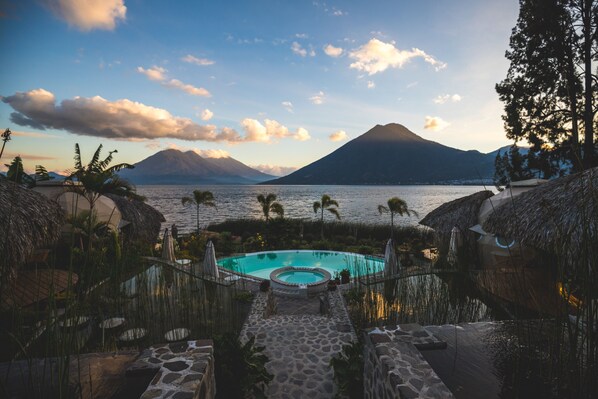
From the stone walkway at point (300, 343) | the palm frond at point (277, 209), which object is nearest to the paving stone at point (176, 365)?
the stone walkway at point (300, 343)

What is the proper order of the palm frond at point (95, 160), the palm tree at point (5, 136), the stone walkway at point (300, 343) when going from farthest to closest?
the palm frond at point (95, 160) < the stone walkway at point (300, 343) < the palm tree at point (5, 136)

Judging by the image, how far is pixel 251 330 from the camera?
5418 millimetres

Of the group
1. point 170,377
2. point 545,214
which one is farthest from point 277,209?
point 170,377

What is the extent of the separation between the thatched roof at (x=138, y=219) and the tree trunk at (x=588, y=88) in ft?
52.9

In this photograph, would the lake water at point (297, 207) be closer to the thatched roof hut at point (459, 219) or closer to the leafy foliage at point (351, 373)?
the thatched roof hut at point (459, 219)

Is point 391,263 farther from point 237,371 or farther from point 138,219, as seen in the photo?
point 138,219

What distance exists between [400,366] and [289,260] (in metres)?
9.64

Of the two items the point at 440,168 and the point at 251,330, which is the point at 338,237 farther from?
the point at 440,168

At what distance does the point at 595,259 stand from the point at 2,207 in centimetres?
747

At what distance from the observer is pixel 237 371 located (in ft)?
11.9

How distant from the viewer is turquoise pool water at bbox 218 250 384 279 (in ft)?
36.6

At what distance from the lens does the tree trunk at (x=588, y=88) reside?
9352mm

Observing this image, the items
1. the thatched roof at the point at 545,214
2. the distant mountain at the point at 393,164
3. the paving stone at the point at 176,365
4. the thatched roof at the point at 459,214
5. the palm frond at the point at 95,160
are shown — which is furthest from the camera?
the distant mountain at the point at 393,164

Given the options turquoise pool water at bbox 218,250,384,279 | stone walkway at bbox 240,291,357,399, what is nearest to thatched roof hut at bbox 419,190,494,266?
turquoise pool water at bbox 218,250,384,279
